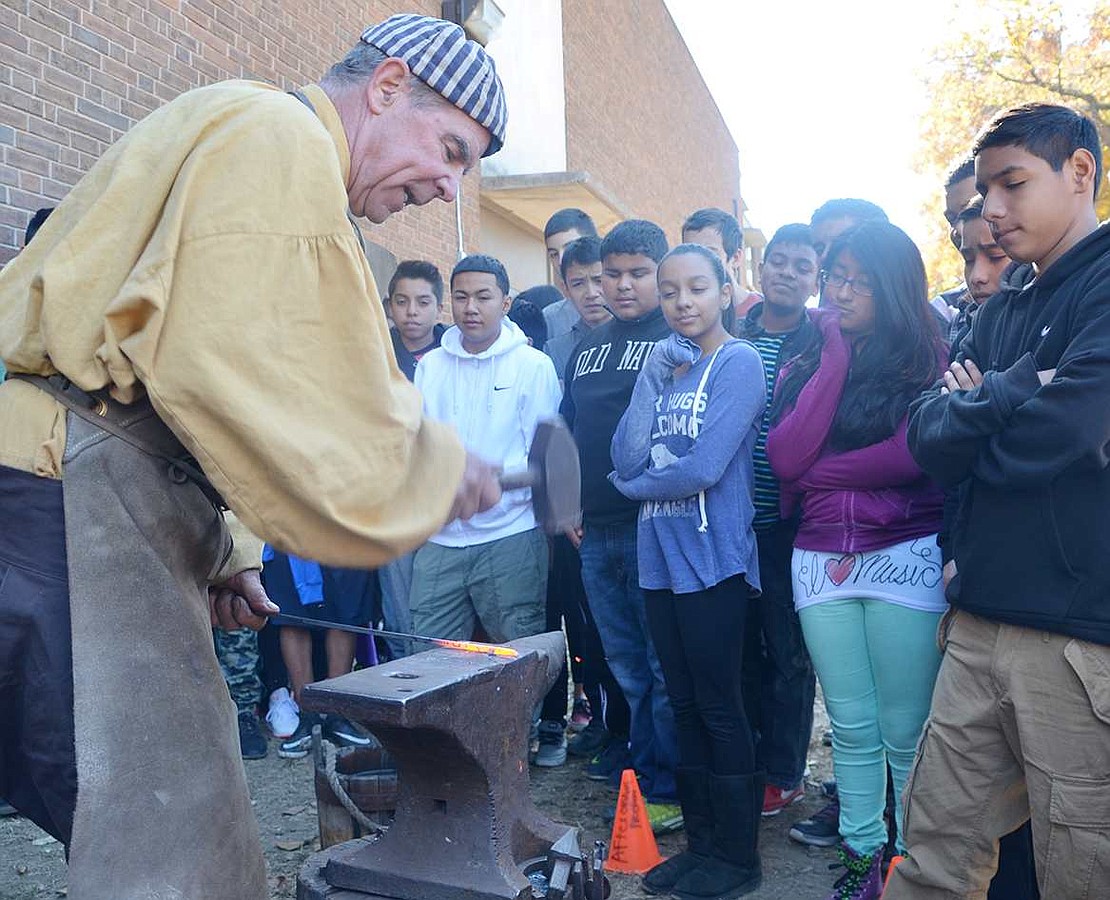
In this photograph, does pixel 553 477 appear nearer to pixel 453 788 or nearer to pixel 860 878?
pixel 453 788

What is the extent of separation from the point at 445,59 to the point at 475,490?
31.3 inches

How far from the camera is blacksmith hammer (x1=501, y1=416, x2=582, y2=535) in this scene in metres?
2.16

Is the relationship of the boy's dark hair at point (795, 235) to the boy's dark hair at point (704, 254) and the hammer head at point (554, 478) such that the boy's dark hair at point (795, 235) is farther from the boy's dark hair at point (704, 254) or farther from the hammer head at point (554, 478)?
the hammer head at point (554, 478)

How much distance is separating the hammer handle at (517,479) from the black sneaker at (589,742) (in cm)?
320

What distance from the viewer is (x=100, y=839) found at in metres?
1.59

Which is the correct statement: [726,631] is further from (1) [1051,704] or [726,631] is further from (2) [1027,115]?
(2) [1027,115]

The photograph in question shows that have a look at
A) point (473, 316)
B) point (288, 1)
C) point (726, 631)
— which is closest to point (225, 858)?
point (726, 631)

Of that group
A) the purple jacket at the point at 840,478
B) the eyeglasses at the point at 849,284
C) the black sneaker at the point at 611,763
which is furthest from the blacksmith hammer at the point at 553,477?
the black sneaker at the point at 611,763

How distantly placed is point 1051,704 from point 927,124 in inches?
763

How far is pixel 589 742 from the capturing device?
5.18 meters

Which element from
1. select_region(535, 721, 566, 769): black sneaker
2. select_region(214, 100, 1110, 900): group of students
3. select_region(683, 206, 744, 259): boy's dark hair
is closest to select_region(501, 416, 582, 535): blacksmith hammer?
select_region(214, 100, 1110, 900): group of students

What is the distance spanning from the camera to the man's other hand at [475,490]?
184 centimetres

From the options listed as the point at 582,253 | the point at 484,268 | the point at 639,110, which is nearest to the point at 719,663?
the point at 484,268

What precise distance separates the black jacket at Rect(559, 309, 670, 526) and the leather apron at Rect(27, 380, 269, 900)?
2.79m
